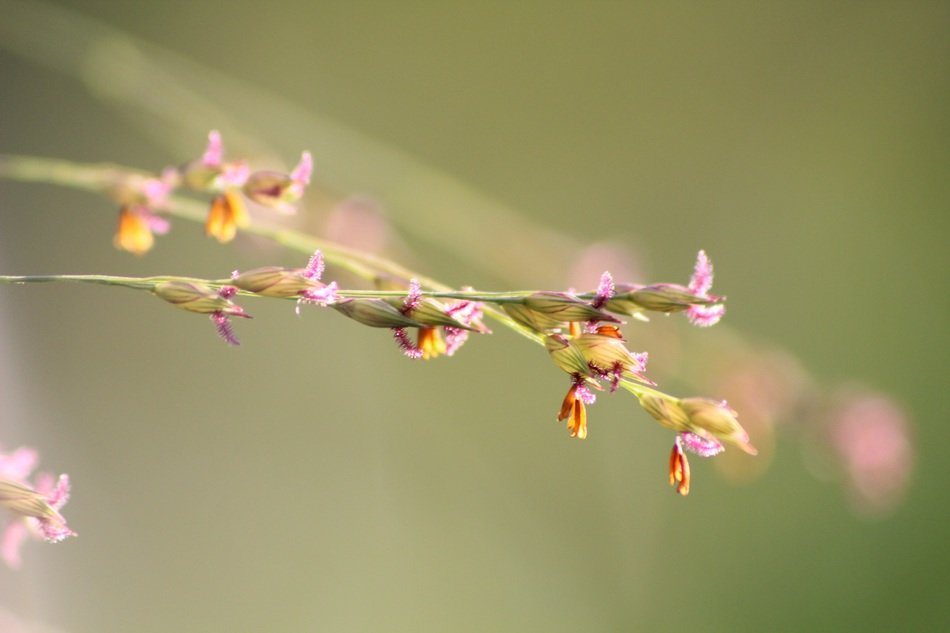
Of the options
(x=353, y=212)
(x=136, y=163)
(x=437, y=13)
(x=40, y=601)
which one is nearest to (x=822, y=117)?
(x=437, y=13)

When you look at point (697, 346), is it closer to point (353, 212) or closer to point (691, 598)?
point (353, 212)

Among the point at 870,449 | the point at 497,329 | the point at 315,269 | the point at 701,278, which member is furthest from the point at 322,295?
the point at 497,329

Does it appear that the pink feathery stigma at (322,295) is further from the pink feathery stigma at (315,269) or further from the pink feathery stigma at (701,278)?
the pink feathery stigma at (701,278)

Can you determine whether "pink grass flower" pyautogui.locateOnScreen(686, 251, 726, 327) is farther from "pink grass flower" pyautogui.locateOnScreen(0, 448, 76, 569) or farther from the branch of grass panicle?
"pink grass flower" pyautogui.locateOnScreen(0, 448, 76, 569)

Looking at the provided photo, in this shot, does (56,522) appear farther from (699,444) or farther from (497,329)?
(497,329)

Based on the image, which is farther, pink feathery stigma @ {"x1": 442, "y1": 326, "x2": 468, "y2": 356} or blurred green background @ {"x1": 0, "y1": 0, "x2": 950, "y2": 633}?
blurred green background @ {"x1": 0, "y1": 0, "x2": 950, "y2": 633}

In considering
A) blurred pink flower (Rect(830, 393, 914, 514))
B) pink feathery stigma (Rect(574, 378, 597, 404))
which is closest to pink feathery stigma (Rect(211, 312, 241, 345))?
pink feathery stigma (Rect(574, 378, 597, 404))
